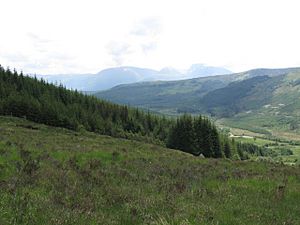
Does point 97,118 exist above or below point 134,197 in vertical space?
below

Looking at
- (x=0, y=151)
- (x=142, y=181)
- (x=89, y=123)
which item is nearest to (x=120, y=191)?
(x=142, y=181)

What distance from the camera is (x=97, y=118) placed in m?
93.4

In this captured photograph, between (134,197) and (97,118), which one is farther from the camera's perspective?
(97,118)

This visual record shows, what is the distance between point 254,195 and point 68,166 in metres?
7.86

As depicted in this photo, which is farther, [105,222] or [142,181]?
[142,181]

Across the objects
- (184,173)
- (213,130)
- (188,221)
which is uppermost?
(188,221)

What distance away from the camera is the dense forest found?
246ft

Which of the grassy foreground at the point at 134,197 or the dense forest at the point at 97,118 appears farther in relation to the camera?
the dense forest at the point at 97,118

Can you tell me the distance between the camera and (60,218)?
22.2ft

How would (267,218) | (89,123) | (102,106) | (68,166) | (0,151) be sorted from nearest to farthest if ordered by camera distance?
(267,218), (68,166), (0,151), (89,123), (102,106)

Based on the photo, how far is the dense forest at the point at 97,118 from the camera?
7500cm

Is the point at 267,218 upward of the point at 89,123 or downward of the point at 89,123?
upward

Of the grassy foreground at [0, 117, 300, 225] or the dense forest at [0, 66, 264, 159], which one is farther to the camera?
the dense forest at [0, 66, 264, 159]

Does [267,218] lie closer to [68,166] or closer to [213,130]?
[68,166]
